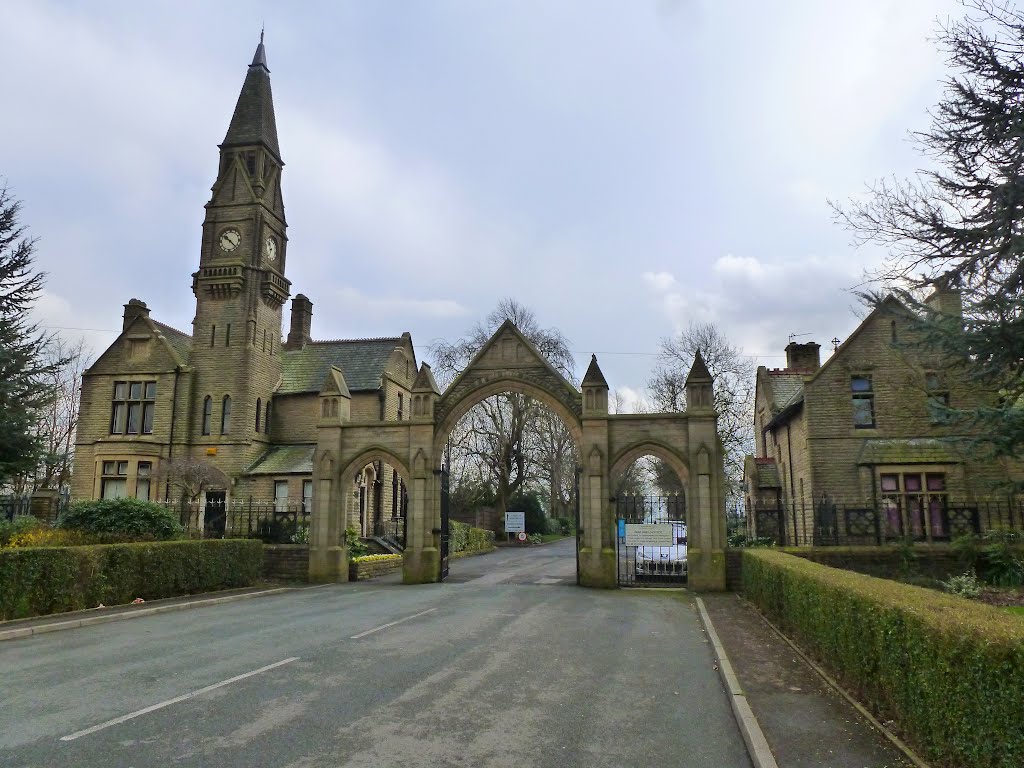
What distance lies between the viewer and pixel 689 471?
21.7 meters

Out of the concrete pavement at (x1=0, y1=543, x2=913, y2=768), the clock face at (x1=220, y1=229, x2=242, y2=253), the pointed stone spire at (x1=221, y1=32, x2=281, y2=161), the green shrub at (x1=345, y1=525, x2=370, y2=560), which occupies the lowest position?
the concrete pavement at (x1=0, y1=543, x2=913, y2=768)

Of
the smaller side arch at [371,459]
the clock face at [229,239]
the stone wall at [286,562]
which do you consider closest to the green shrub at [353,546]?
the stone wall at [286,562]

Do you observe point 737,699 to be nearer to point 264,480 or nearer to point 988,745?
point 988,745

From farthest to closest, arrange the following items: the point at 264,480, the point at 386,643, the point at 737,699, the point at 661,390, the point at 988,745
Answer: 1. the point at 661,390
2. the point at 264,480
3. the point at 386,643
4. the point at 737,699
5. the point at 988,745

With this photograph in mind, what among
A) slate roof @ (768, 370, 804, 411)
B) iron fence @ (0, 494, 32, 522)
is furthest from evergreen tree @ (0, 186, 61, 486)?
slate roof @ (768, 370, 804, 411)

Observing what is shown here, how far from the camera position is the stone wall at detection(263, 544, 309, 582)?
23469 mm

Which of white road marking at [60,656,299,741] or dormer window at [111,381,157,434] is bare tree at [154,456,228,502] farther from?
white road marking at [60,656,299,741]

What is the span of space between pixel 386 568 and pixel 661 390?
2482cm

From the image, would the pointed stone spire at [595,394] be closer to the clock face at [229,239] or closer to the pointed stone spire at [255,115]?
the clock face at [229,239]

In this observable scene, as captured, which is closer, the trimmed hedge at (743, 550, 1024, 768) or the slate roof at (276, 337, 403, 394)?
the trimmed hedge at (743, 550, 1024, 768)

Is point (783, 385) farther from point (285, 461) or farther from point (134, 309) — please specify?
point (134, 309)

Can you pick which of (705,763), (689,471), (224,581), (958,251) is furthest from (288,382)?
(705,763)

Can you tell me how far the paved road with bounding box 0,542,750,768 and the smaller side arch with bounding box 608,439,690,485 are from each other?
7894 millimetres

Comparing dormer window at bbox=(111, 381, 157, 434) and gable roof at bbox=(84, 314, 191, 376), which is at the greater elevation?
gable roof at bbox=(84, 314, 191, 376)
